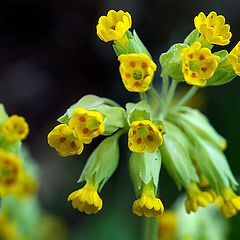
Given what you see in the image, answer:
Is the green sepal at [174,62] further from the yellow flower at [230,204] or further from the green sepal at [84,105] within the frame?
the yellow flower at [230,204]

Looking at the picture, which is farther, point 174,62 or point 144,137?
point 174,62

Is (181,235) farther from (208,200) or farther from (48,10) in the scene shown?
(48,10)

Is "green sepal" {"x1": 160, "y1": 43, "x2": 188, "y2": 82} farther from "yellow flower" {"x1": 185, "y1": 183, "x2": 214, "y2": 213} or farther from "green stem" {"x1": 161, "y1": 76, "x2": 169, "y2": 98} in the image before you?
"yellow flower" {"x1": 185, "y1": 183, "x2": 214, "y2": 213}

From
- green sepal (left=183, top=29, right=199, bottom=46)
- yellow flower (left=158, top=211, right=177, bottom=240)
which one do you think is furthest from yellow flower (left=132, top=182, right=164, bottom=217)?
yellow flower (left=158, top=211, right=177, bottom=240)

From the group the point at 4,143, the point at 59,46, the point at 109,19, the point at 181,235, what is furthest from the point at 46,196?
the point at 109,19

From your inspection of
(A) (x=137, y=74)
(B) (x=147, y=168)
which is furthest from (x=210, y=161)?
(A) (x=137, y=74)

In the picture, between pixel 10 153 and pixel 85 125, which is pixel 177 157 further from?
pixel 10 153
